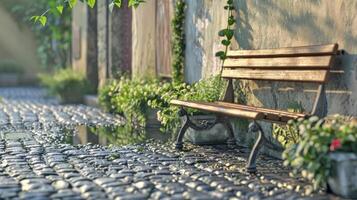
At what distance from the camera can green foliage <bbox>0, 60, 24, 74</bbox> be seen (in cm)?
1775

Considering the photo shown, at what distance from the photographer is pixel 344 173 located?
355 centimetres

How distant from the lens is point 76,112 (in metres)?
9.48

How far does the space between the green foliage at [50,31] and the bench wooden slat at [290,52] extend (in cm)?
901

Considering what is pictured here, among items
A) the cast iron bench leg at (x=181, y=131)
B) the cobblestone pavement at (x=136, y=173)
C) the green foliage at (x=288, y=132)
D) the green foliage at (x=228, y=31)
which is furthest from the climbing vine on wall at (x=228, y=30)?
the green foliage at (x=288, y=132)

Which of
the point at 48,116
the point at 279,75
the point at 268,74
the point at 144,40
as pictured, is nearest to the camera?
the point at 279,75

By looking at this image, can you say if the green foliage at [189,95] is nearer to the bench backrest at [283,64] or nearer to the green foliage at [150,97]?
the green foliage at [150,97]

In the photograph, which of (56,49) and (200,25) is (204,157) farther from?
(56,49)

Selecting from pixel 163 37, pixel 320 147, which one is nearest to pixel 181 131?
pixel 320 147

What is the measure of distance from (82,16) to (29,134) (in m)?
6.59

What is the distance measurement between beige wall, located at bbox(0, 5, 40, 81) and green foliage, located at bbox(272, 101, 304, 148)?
→ 14.9 metres

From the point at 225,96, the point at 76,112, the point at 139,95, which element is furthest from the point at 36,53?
the point at 225,96

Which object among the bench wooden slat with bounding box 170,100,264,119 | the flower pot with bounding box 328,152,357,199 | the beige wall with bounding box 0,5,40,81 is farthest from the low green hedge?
the flower pot with bounding box 328,152,357,199

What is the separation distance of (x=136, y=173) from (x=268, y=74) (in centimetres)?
158

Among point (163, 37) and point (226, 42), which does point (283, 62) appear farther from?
point (163, 37)
